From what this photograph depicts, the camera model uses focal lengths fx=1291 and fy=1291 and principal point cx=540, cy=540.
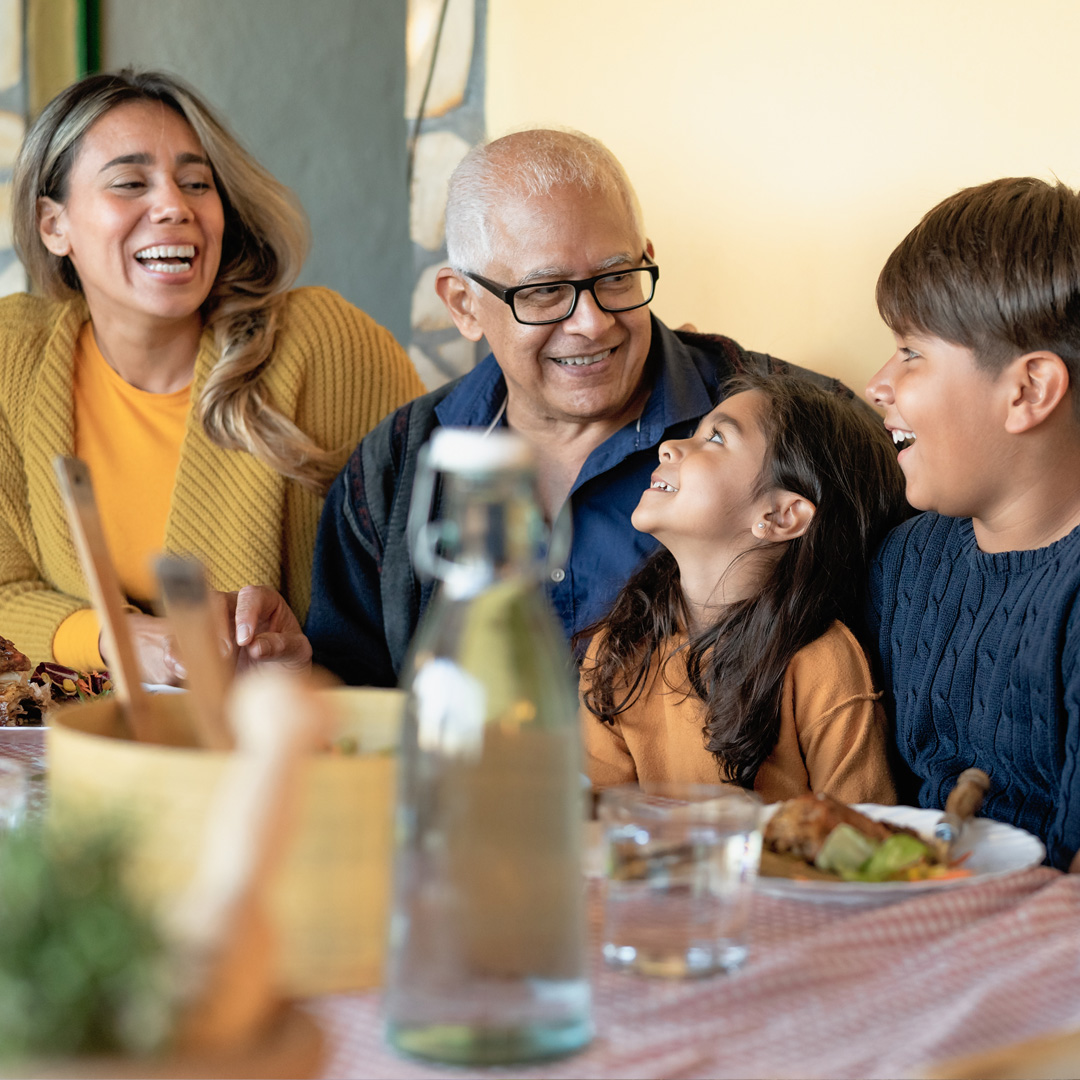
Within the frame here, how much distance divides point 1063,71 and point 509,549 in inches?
60.0

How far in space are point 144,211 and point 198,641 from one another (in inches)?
76.4

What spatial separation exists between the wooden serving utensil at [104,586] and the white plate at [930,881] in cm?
39

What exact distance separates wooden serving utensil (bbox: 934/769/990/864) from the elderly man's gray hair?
4.07 ft

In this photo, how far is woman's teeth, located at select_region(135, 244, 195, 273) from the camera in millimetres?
2316

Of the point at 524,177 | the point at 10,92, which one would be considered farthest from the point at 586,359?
the point at 10,92

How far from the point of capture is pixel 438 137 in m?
3.02

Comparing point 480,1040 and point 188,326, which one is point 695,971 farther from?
point 188,326

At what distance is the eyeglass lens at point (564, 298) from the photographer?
1957mm

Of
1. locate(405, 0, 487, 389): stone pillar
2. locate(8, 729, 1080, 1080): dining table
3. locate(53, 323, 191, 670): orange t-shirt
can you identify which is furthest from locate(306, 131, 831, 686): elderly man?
locate(8, 729, 1080, 1080): dining table

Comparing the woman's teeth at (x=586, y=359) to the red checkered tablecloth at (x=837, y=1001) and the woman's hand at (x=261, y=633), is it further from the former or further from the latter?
the red checkered tablecloth at (x=837, y=1001)

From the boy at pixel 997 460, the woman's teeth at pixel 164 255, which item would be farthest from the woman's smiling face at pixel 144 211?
the boy at pixel 997 460

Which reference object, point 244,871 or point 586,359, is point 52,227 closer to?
point 586,359

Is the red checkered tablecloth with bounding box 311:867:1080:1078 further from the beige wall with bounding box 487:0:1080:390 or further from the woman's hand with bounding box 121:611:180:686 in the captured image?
the beige wall with bounding box 487:0:1080:390

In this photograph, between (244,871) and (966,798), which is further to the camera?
(966,798)
